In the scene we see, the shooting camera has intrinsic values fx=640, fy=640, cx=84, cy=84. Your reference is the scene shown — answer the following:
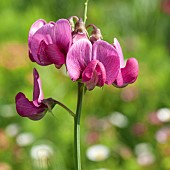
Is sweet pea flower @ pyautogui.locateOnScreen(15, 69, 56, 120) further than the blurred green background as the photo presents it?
No

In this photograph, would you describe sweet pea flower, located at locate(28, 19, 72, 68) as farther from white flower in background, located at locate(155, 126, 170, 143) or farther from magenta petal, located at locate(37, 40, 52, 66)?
white flower in background, located at locate(155, 126, 170, 143)

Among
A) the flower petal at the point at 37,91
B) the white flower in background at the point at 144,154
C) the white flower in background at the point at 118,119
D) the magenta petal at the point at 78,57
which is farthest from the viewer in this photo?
the white flower in background at the point at 118,119

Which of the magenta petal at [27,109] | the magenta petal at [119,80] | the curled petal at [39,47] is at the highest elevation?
the curled petal at [39,47]

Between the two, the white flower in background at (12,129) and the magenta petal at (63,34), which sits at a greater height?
the white flower in background at (12,129)

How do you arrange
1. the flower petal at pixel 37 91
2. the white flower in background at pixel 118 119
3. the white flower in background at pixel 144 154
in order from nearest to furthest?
the flower petal at pixel 37 91, the white flower in background at pixel 144 154, the white flower in background at pixel 118 119

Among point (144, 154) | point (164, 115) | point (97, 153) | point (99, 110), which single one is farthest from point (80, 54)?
point (99, 110)

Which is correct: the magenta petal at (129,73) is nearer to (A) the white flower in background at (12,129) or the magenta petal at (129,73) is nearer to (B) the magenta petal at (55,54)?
(B) the magenta petal at (55,54)

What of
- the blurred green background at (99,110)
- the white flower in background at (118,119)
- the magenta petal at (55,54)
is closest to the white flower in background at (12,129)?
the blurred green background at (99,110)

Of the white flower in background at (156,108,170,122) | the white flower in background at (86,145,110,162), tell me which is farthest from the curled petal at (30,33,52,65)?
the white flower in background at (156,108,170,122)
